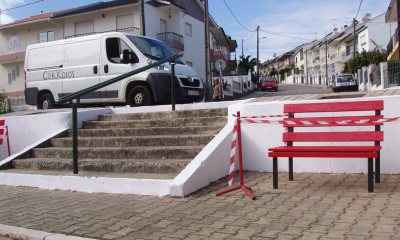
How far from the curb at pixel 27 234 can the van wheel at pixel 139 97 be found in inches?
255

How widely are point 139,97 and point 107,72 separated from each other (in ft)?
4.34

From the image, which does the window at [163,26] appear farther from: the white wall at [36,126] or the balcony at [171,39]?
the white wall at [36,126]

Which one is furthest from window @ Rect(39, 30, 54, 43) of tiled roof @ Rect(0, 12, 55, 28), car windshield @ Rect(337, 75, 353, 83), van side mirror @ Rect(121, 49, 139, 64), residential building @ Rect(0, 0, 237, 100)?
van side mirror @ Rect(121, 49, 139, 64)

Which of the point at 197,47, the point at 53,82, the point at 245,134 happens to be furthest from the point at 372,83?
the point at 245,134

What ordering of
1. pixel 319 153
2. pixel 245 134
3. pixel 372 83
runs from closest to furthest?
pixel 319 153
pixel 245 134
pixel 372 83

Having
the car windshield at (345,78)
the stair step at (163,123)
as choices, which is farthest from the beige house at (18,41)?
the stair step at (163,123)

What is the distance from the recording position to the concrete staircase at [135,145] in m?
7.10

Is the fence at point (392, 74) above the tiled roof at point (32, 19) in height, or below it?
below

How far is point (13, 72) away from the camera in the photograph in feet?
147

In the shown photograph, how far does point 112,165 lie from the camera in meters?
7.20

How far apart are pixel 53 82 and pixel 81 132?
4882mm

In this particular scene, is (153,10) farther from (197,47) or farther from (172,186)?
(172,186)

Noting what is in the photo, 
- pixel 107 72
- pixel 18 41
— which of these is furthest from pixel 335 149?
pixel 18 41

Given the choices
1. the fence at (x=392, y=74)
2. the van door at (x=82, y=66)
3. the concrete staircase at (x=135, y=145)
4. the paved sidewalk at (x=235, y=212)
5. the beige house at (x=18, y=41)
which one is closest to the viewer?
the paved sidewalk at (x=235, y=212)
